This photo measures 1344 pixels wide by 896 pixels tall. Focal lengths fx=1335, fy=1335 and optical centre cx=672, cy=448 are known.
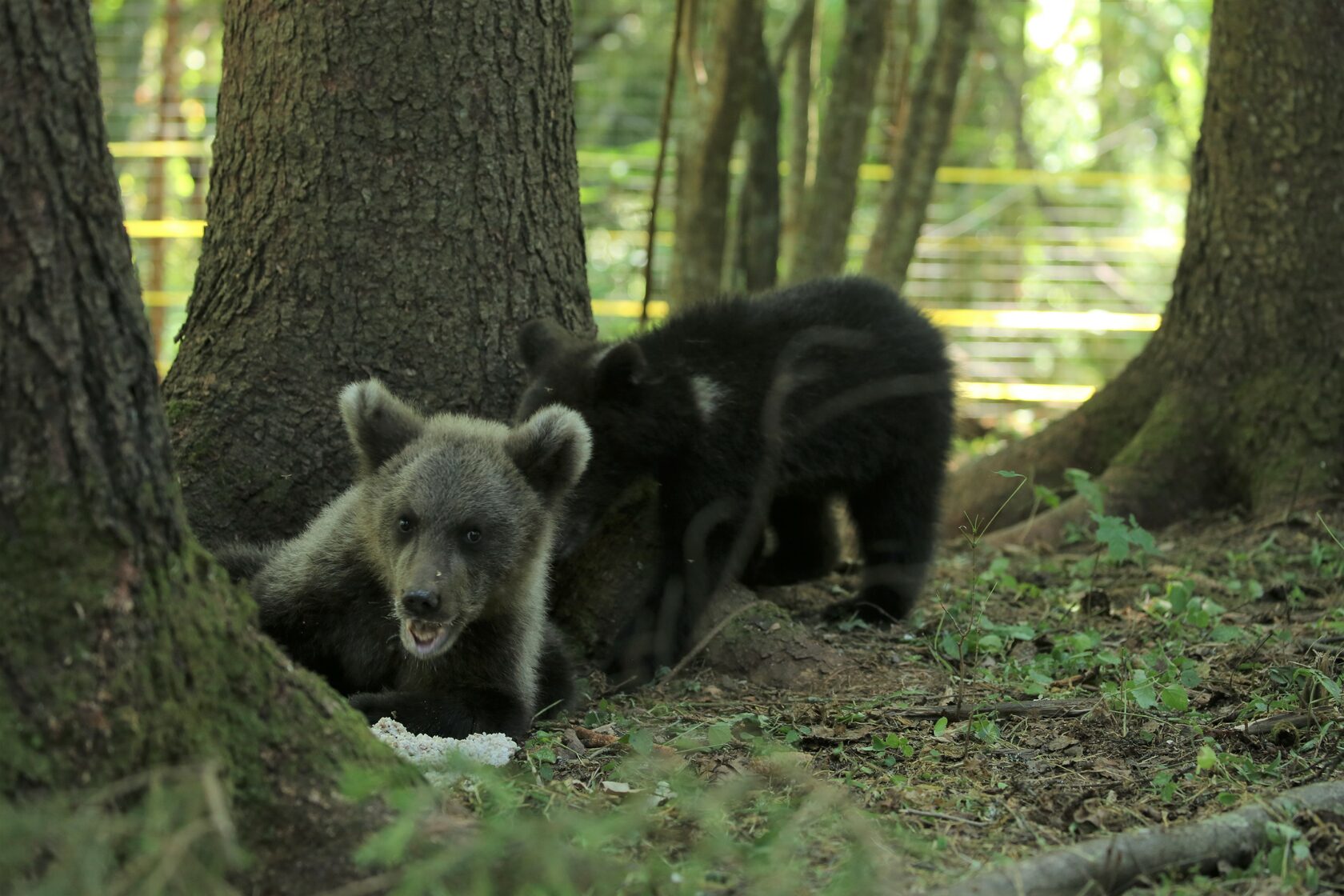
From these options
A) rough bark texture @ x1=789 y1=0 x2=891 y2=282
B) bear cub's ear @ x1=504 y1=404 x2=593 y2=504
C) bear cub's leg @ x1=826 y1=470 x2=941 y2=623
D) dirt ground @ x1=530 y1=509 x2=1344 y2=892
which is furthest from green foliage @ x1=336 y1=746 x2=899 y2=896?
rough bark texture @ x1=789 y1=0 x2=891 y2=282

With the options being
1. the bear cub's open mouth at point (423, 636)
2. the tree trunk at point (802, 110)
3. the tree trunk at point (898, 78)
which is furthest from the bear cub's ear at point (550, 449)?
the tree trunk at point (898, 78)

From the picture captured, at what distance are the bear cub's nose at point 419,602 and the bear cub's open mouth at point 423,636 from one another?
80 mm

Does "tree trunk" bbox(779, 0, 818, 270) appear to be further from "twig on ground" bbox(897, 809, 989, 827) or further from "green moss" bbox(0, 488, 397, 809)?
"green moss" bbox(0, 488, 397, 809)

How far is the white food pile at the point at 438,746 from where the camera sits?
4.14 metres

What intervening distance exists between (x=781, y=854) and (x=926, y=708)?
172 centimetres

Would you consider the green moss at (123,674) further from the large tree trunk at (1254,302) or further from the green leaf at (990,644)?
the large tree trunk at (1254,302)

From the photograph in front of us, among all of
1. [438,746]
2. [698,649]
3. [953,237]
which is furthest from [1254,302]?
[953,237]

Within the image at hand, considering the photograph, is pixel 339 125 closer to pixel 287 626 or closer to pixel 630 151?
pixel 287 626

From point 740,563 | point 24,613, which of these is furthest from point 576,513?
point 24,613

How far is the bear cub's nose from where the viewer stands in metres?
4.45

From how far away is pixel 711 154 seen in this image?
953 cm

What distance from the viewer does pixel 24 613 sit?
9.29 feet

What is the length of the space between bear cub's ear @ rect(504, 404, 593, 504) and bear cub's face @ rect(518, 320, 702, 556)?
74 cm

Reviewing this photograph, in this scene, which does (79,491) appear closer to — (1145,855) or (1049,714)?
(1145,855)
